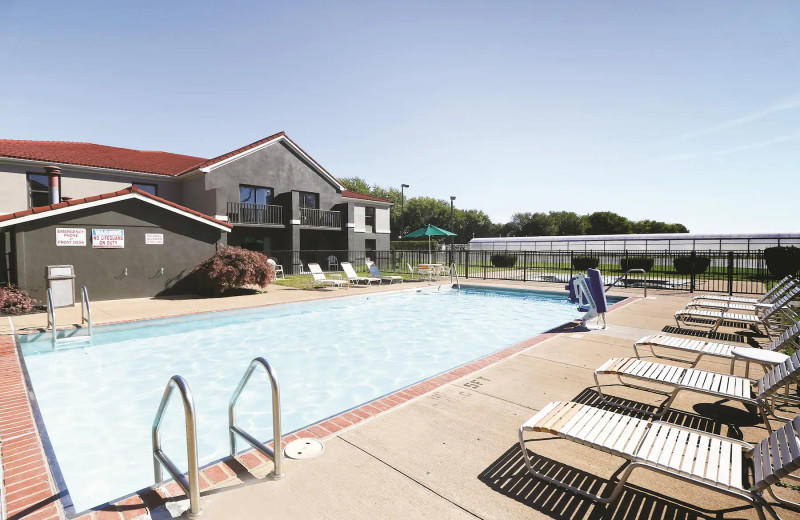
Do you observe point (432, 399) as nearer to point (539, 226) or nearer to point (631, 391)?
point (631, 391)

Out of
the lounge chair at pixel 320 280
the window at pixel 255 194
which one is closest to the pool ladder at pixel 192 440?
the lounge chair at pixel 320 280

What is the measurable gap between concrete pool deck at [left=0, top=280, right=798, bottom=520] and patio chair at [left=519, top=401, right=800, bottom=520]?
217 mm

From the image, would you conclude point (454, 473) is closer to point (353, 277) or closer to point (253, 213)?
point (353, 277)

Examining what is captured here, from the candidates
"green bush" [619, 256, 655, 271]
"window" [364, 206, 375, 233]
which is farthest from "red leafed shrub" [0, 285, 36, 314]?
"green bush" [619, 256, 655, 271]

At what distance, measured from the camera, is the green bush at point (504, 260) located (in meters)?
24.6

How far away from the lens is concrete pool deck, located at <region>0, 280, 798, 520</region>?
231 centimetres

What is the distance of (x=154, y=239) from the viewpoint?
13.0 metres

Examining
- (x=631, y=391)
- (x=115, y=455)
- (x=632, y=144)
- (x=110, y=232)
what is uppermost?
(x=632, y=144)

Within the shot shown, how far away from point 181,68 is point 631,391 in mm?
17774

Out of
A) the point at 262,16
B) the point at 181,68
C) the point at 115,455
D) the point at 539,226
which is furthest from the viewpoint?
the point at 539,226

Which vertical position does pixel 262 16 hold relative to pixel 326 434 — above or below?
above

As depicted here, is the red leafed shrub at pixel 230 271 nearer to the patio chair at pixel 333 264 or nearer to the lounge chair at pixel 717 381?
the patio chair at pixel 333 264

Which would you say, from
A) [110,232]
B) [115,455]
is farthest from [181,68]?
[115,455]

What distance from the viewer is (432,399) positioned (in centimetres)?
409
